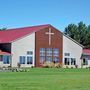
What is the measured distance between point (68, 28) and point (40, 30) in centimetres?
4010

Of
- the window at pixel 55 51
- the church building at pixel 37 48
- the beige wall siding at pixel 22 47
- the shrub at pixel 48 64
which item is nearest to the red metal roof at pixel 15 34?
the church building at pixel 37 48

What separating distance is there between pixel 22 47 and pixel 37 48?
3.58m

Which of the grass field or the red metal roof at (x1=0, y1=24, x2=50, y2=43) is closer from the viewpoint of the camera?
the grass field

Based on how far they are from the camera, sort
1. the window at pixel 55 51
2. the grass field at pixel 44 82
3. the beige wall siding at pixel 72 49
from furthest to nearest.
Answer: the beige wall siding at pixel 72 49 → the window at pixel 55 51 → the grass field at pixel 44 82

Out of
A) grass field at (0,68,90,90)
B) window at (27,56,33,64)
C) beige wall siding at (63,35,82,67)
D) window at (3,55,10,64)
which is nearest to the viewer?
grass field at (0,68,90,90)

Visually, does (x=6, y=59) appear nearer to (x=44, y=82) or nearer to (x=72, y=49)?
(x=72, y=49)

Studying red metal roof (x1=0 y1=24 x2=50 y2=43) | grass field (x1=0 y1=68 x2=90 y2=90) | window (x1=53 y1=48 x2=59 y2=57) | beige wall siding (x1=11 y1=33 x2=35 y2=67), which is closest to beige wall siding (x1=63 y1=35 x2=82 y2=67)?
window (x1=53 y1=48 x2=59 y2=57)

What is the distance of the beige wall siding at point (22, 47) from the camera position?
7044cm

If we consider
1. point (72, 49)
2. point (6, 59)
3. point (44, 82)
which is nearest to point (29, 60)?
point (6, 59)

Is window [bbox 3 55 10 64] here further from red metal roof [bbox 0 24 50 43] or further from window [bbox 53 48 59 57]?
window [bbox 53 48 59 57]

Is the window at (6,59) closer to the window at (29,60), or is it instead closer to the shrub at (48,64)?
the window at (29,60)

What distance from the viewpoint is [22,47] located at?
71.4m

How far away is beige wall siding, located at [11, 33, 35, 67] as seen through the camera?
7044cm

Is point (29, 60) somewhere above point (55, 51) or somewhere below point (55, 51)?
below
